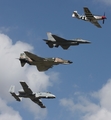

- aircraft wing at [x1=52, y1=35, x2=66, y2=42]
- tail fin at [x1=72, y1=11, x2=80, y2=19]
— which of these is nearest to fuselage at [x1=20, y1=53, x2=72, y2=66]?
aircraft wing at [x1=52, y1=35, x2=66, y2=42]

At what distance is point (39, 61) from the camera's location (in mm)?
131125

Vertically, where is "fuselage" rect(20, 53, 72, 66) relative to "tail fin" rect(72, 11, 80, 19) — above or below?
below

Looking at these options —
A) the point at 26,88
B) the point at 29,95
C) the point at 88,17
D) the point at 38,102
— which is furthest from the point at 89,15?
the point at 38,102

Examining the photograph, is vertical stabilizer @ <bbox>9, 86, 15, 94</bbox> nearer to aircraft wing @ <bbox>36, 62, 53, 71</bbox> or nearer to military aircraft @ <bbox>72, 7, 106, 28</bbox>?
aircraft wing @ <bbox>36, 62, 53, 71</bbox>

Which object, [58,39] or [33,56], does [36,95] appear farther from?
[33,56]

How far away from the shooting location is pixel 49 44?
13888 cm

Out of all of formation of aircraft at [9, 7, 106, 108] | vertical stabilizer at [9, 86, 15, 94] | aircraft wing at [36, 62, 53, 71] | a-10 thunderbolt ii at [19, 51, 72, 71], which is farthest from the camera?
vertical stabilizer at [9, 86, 15, 94]

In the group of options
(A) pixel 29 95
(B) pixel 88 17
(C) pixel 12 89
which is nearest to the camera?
(A) pixel 29 95

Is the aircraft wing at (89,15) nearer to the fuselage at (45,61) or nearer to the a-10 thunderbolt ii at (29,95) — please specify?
the a-10 thunderbolt ii at (29,95)

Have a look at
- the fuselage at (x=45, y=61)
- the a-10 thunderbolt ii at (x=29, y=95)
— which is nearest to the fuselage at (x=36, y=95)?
the a-10 thunderbolt ii at (x=29, y=95)

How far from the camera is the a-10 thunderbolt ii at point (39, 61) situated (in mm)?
128625

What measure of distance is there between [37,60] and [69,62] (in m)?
12.3

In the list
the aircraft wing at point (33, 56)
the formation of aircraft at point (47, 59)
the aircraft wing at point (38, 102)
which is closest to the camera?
the aircraft wing at point (33, 56)

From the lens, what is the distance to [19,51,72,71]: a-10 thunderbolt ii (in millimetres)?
128625
